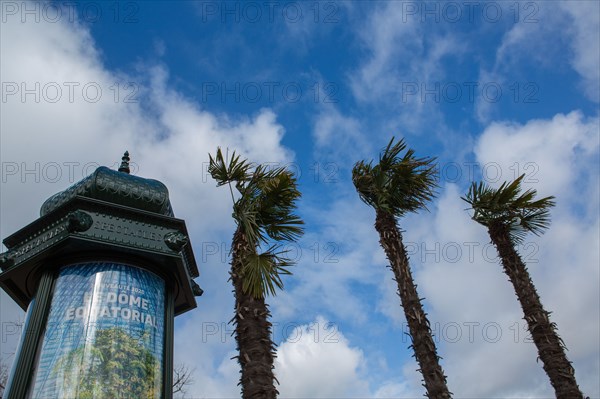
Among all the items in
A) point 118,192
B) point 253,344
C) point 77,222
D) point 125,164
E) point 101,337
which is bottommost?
point 253,344

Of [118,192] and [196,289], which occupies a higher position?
[118,192]

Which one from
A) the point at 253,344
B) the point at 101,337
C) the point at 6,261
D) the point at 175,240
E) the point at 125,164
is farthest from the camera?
the point at 125,164

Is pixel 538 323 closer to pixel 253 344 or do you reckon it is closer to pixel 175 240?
pixel 253 344

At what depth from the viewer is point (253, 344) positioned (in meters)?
8.84

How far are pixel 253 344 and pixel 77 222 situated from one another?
3.87 meters

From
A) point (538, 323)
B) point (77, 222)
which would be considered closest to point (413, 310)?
point (538, 323)

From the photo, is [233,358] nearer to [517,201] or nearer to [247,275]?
[247,275]

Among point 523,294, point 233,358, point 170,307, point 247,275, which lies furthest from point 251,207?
point 523,294

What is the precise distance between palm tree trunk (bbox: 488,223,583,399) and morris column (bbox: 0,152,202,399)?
27.2 feet

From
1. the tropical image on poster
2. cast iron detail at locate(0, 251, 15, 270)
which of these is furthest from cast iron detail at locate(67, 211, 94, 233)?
cast iron detail at locate(0, 251, 15, 270)

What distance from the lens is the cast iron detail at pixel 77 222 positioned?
9016mm

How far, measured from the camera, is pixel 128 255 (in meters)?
9.52

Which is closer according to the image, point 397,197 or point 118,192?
point 118,192

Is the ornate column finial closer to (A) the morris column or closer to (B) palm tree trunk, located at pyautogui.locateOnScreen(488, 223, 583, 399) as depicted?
(A) the morris column
